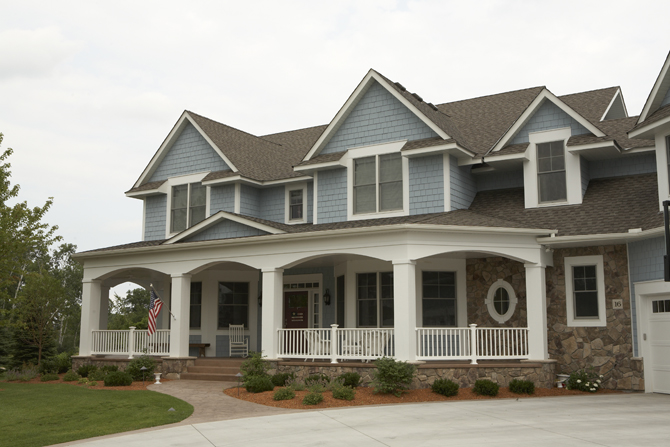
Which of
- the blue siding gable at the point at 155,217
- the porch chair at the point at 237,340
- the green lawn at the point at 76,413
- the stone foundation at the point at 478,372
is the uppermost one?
the blue siding gable at the point at 155,217

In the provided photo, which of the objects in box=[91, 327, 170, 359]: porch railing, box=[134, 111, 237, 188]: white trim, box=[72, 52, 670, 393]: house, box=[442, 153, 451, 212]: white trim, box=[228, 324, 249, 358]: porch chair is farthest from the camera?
box=[134, 111, 237, 188]: white trim

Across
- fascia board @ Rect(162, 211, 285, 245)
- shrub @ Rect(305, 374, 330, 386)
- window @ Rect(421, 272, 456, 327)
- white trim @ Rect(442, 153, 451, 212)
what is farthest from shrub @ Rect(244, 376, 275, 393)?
white trim @ Rect(442, 153, 451, 212)

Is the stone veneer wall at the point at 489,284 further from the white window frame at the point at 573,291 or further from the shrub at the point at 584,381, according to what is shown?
the shrub at the point at 584,381

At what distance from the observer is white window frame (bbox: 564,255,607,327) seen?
15539 mm

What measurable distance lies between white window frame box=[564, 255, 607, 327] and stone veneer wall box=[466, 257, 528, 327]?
45.1 inches

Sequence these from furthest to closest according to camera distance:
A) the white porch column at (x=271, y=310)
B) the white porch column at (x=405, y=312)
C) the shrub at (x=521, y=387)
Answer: the white porch column at (x=271, y=310) < the white porch column at (x=405, y=312) < the shrub at (x=521, y=387)

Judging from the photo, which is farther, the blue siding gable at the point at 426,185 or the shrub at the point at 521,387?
the blue siding gable at the point at 426,185

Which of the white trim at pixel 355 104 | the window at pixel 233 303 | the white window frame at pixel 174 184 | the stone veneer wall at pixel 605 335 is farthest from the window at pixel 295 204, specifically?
the stone veneer wall at pixel 605 335

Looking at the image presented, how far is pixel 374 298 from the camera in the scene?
18.0 meters

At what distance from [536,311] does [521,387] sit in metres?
1.90

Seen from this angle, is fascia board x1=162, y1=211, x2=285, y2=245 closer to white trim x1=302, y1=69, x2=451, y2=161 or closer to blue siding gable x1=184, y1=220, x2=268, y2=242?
blue siding gable x1=184, y1=220, x2=268, y2=242

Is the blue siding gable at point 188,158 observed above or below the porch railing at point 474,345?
above

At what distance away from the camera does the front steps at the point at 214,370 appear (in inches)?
693

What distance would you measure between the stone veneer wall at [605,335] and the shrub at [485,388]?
2.56 metres
